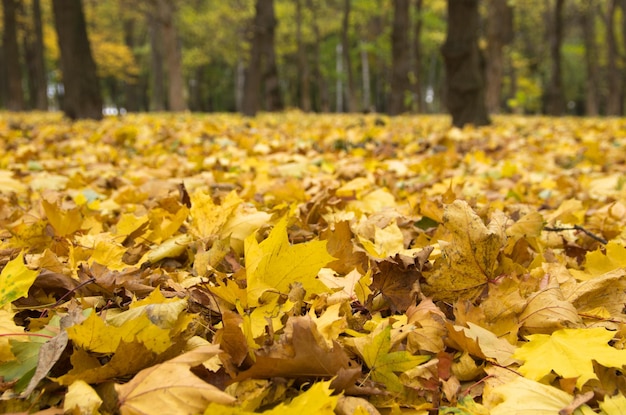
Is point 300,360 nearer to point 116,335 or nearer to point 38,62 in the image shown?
point 116,335

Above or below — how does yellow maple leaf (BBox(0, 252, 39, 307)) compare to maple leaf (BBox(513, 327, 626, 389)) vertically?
above

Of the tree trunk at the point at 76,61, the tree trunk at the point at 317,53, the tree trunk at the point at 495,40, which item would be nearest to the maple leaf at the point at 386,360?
the tree trunk at the point at 76,61

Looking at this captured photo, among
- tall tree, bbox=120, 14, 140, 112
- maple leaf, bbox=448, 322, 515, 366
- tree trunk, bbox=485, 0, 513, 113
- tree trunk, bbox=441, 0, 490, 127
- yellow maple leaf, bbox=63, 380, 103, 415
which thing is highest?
tall tree, bbox=120, 14, 140, 112

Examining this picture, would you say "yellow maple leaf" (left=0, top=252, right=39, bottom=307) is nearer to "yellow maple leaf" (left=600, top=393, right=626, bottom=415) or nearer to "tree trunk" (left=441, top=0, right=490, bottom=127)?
"yellow maple leaf" (left=600, top=393, right=626, bottom=415)

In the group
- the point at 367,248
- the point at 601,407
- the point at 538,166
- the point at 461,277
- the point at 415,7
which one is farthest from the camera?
the point at 415,7

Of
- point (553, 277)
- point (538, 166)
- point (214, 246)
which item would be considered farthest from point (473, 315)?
point (538, 166)

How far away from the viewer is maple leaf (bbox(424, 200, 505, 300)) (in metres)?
1.16

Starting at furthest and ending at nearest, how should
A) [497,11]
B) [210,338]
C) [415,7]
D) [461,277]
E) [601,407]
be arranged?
[415,7] < [497,11] < [461,277] < [210,338] < [601,407]

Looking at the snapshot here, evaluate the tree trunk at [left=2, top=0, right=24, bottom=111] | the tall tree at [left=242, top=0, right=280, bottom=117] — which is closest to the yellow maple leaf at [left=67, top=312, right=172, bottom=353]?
the tall tree at [left=242, top=0, right=280, bottom=117]

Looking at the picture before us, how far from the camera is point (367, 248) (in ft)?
4.30

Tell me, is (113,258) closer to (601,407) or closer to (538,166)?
(601,407)

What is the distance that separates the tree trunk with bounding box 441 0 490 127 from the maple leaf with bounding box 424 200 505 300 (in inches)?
249

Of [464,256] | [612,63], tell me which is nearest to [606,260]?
[464,256]

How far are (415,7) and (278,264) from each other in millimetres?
18246
